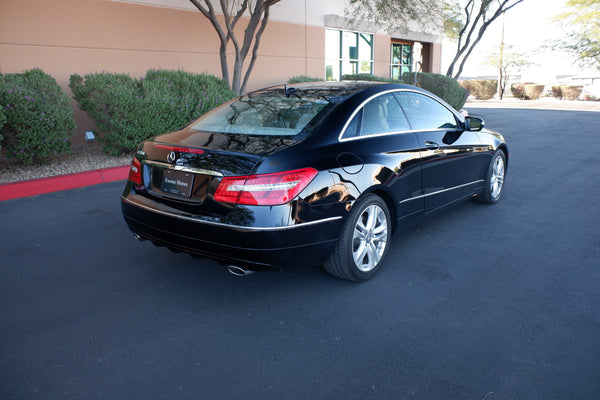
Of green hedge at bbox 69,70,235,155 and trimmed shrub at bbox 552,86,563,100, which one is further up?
trimmed shrub at bbox 552,86,563,100

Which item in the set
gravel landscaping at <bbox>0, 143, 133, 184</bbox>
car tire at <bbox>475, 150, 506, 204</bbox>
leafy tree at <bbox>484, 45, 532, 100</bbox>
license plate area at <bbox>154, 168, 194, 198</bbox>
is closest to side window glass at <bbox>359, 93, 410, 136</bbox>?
license plate area at <bbox>154, 168, 194, 198</bbox>

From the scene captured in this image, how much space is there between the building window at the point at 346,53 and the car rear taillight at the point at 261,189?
1459cm

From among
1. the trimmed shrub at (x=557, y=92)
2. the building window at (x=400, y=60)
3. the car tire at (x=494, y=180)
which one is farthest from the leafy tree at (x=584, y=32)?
the car tire at (x=494, y=180)

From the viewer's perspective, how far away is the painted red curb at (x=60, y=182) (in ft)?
20.9

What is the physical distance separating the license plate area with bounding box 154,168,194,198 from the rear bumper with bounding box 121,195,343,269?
14cm

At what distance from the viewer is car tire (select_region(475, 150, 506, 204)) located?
558 centimetres

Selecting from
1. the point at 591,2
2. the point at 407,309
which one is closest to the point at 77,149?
the point at 407,309

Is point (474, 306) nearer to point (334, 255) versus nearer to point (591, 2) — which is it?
point (334, 255)

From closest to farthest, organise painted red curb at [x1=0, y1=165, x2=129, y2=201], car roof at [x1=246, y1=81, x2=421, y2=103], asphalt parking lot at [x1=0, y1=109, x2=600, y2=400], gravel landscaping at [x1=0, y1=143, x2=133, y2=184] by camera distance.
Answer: asphalt parking lot at [x1=0, y1=109, x2=600, y2=400] → car roof at [x1=246, y1=81, x2=421, y2=103] → painted red curb at [x1=0, y1=165, x2=129, y2=201] → gravel landscaping at [x1=0, y1=143, x2=133, y2=184]

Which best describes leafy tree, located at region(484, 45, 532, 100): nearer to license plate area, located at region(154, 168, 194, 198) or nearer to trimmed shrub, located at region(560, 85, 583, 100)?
trimmed shrub, located at region(560, 85, 583, 100)

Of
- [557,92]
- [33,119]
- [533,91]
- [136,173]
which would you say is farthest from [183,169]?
[557,92]

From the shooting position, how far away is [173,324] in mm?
3059

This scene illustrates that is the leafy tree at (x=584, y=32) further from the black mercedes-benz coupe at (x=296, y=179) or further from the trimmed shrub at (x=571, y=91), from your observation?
the black mercedes-benz coupe at (x=296, y=179)

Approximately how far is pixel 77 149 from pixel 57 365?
8308mm
